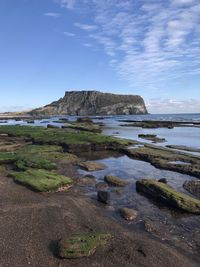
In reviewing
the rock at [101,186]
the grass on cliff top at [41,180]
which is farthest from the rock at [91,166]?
the grass on cliff top at [41,180]

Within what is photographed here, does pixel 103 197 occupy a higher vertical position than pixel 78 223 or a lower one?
higher

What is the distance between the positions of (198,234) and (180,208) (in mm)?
3432

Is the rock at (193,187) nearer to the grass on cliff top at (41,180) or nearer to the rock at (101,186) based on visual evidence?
the rock at (101,186)

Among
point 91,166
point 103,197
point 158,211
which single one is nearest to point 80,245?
point 158,211

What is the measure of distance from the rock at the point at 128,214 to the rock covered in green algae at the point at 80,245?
3.56 m

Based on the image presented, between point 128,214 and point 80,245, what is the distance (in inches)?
212

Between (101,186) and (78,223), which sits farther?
(101,186)

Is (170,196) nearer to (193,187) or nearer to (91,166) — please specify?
(193,187)

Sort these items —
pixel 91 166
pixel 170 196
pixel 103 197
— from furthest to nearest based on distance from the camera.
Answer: pixel 91 166
pixel 103 197
pixel 170 196

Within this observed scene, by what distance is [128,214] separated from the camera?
18.6m

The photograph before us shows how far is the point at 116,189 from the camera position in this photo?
24.0 metres

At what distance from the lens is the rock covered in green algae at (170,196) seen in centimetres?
1965

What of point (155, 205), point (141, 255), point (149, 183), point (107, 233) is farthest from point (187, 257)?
Answer: point (149, 183)

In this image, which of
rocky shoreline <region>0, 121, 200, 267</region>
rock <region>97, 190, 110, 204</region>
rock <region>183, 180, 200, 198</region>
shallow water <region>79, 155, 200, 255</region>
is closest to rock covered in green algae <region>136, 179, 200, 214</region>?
rocky shoreline <region>0, 121, 200, 267</region>
